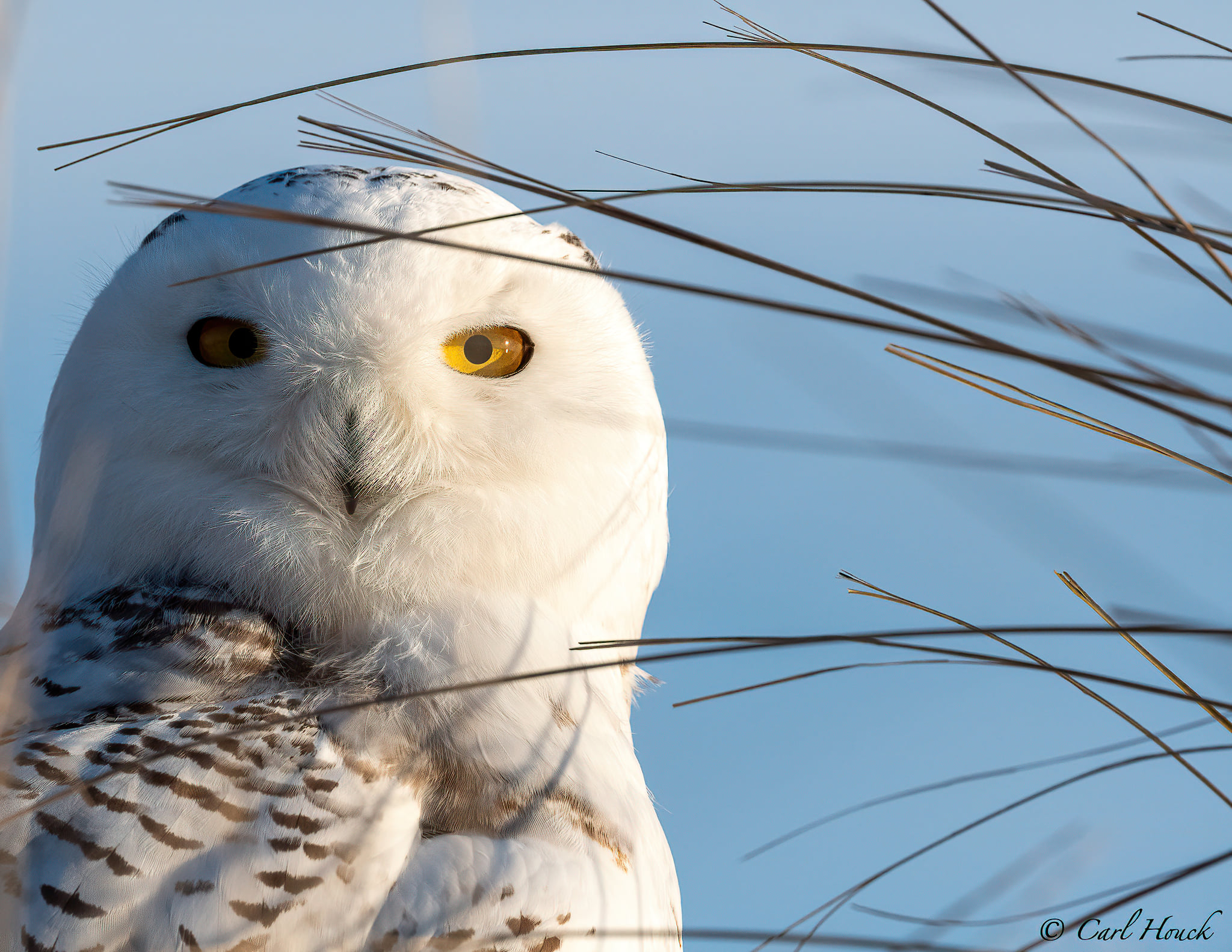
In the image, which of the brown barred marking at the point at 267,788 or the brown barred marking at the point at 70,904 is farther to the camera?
the brown barred marking at the point at 267,788

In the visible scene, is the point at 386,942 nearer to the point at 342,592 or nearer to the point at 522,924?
the point at 522,924

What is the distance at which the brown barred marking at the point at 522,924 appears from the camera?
1348 mm

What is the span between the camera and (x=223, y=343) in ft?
5.99

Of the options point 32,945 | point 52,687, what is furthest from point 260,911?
point 52,687

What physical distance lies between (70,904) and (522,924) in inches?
21.8

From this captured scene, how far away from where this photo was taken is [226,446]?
70.3 inches

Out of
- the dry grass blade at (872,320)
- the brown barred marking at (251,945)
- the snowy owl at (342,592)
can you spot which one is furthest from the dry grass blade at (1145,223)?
the brown barred marking at (251,945)

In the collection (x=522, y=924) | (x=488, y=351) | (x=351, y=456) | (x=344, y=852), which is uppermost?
(x=488, y=351)

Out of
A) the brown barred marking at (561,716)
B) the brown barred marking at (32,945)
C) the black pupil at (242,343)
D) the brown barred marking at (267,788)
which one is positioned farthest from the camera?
the black pupil at (242,343)

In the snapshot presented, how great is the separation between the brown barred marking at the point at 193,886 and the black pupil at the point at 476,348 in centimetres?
98

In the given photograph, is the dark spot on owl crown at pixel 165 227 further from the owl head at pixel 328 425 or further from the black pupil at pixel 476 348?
the black pupil at pixel 476 348

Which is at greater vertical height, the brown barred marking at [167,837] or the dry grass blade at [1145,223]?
the dry grass blade at [1145,223]

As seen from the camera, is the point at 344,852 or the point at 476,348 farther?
the point at 476,348

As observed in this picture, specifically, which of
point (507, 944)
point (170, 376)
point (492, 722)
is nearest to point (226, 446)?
point (170, 376)
